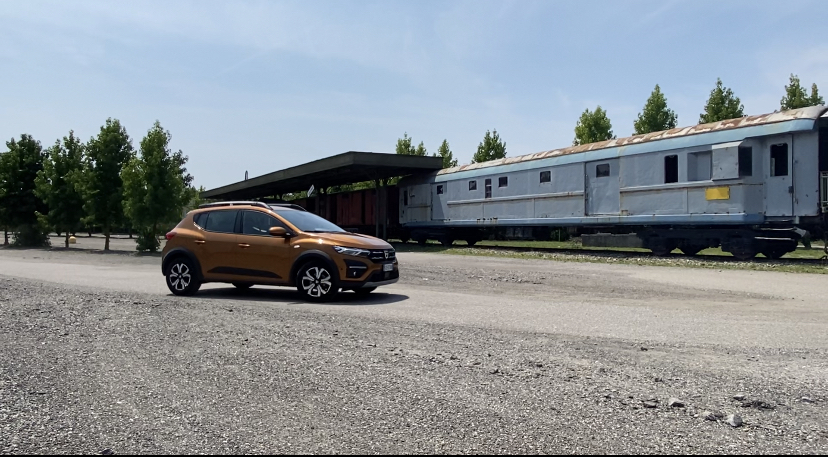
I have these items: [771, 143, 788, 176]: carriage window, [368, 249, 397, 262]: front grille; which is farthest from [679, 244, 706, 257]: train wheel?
[368, 249, 397, 262]: front grille

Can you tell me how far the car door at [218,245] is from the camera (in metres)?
10.5

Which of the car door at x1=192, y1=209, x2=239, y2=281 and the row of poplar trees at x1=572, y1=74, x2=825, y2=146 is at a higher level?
the row of poplar trees at x1=572, y1=74, x2=825, y2=146

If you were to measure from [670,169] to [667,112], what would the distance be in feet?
63.0

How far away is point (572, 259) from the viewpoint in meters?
18.9

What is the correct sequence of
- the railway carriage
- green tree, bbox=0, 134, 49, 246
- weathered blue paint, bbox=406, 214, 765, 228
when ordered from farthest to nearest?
green tree, bbox=0, 134, 49, 246, weathered blue paint, bbox=406, 214, 765, 228, the railway carriage

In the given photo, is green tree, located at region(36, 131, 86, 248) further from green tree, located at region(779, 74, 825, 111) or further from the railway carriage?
green tree, located at region(779, 74, 825, 111)

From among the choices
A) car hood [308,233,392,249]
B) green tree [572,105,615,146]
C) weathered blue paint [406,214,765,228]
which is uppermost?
green tree [572,105,615,146]

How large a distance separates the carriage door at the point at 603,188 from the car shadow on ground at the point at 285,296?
10503 mm

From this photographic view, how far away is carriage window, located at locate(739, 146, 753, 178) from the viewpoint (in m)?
15.6

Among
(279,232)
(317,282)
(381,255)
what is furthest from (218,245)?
(381,255)

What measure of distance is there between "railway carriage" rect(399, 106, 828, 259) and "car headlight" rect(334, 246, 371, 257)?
10.7 metres

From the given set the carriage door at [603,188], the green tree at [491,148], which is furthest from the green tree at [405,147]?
the carriage door at [603,188]

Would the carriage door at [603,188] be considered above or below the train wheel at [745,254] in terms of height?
above

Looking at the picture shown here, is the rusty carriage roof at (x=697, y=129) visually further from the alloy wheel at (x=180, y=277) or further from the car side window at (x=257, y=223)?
the alloy wheel at (x=180, y=277)
